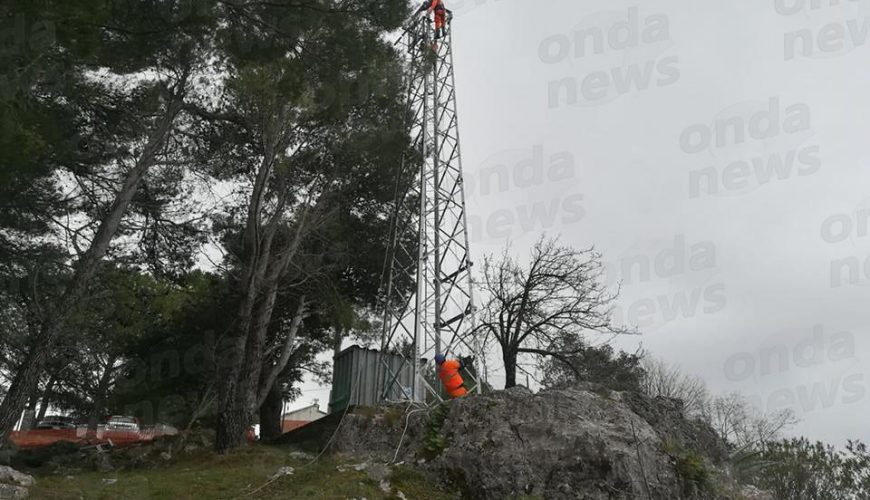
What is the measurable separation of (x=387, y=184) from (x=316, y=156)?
198cm

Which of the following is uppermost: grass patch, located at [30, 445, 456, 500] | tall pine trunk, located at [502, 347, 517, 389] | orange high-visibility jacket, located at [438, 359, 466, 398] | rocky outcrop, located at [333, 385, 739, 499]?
tall pine trunk, located at [502, 347, 517, 389]

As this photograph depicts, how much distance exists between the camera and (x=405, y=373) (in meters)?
12.7

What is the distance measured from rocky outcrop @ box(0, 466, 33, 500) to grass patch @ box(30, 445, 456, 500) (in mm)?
134

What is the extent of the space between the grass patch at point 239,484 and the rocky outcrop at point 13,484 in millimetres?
134

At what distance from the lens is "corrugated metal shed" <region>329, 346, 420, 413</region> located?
12234mm

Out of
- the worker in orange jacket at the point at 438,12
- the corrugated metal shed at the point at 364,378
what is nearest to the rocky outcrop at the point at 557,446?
the corrugated metal shed at the point at 364,378

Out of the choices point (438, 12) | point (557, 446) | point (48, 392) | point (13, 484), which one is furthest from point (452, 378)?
point (48, 392)

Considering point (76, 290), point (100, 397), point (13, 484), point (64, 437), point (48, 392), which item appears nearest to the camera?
point (13, 484)

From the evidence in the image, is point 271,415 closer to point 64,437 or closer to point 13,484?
point 13,484

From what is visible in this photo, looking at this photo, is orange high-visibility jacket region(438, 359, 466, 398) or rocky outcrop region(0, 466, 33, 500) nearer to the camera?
rocky outcrop region(0, 466, 33, 500)

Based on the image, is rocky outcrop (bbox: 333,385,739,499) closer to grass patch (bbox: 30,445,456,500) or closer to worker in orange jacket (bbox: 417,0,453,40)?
grass patch (bbox: 30,445,456,500)

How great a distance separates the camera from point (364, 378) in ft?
40.8

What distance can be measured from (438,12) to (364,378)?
9.49 metres

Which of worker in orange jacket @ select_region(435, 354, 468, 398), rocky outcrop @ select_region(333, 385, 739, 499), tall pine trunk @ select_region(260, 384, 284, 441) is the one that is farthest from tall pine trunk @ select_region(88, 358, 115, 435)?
worker in orange jacket @ select_region(435, 354, 468, 398)
